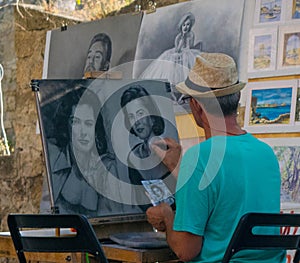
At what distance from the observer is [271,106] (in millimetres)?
3705

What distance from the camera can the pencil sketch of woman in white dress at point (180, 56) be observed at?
4129 millimetres

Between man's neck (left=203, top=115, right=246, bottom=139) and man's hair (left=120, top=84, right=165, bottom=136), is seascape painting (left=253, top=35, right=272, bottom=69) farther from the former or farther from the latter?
man's neck (left=203, top=115, right=246, bottom=139)

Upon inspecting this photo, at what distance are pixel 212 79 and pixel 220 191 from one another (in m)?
0.39

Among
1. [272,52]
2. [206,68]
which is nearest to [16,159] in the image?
[272,52]

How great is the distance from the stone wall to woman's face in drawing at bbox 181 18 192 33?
1.24 meters

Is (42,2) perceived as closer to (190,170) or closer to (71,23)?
(71,23)

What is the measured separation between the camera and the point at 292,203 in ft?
11.8

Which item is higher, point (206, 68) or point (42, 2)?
point (42, 2)

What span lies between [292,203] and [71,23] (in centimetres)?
227

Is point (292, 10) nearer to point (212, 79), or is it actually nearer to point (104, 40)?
point (212, 79)

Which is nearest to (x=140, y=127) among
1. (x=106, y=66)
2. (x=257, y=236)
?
(x=257, y=236)

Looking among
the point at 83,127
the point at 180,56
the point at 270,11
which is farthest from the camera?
the point at 180,56

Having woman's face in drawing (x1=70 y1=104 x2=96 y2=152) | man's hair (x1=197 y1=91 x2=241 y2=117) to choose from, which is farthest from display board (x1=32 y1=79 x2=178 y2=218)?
man's hair (x1=197 y1=91 x2=241 y2=117)

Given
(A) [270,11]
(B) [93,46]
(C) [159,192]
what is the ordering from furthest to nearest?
(B) [93,46] < (A) [270,11] < (C) [159,192]
